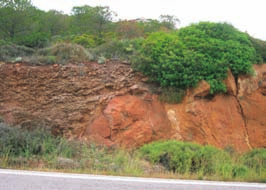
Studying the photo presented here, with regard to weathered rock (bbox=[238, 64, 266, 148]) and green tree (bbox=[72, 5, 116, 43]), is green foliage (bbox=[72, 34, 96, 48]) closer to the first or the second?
green tree (bbox=[72, 5, 116, 43])

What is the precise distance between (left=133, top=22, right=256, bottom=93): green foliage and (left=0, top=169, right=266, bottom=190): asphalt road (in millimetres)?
6021

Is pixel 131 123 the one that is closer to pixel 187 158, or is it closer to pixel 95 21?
pixel 187 158

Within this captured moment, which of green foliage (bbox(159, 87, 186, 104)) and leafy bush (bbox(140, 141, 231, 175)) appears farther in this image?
green foliage (bbox(159, 87, 186, 104))

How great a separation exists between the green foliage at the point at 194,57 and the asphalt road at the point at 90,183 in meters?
6.02

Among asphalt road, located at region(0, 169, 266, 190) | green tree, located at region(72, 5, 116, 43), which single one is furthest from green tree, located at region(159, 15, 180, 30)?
asphalt road, located at region(0, 169, 266, 190)

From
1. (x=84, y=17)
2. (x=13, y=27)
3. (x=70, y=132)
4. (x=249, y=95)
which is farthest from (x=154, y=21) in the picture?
(x=70, y=132)

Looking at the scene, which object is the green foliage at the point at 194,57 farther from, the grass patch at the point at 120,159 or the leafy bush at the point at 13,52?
the leafy bush at the point at 13,52

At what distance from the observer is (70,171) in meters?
7.60

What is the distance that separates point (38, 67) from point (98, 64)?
207 centimetres

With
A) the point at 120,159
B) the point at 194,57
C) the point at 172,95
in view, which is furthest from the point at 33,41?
the point at 120,159

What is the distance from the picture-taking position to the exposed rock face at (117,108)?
12.1 metres

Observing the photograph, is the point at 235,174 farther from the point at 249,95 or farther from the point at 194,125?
the point at 249,95

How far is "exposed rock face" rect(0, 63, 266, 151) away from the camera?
1211 cm

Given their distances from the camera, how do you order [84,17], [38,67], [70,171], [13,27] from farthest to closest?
[84,17]
[13,27]
[38,67]
[70,171]
